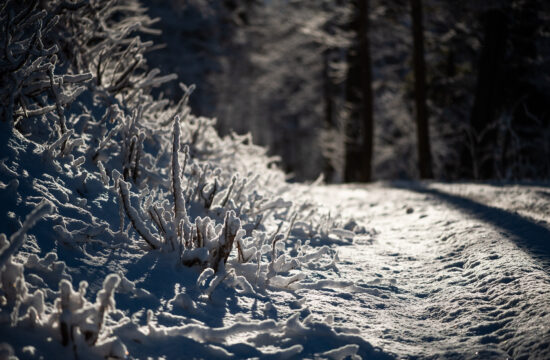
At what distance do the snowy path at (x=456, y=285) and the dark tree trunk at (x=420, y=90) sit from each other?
5.66m

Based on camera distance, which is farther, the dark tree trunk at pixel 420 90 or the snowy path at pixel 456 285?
the dark tree trunk at pixel 420 90

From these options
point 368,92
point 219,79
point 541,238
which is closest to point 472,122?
point 368,92

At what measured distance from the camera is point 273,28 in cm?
3038

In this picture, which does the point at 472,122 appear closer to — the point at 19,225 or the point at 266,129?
the point at 19,225

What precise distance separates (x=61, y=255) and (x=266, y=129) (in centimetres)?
3951

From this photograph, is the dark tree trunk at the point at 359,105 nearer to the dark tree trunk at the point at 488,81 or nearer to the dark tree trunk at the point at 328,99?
the dark tree trunk at the point at 488,81

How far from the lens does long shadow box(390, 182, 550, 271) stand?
7.55 feet

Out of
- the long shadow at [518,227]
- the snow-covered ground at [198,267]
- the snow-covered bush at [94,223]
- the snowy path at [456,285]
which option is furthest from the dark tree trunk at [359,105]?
the snow-covered bush at [94,223]

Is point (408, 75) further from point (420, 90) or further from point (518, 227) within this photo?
point (518, 227)

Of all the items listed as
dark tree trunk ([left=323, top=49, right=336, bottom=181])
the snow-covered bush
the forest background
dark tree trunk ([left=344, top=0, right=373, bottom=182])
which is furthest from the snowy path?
dark tree trunk ([left=323, top=49, right=336, bottom=181])

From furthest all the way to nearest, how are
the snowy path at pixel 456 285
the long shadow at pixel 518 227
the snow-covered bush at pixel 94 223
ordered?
the long shadow at pixel 518 227 < the snowy path at pixel 456 285 < the snow-covered bush at pixel 94 223

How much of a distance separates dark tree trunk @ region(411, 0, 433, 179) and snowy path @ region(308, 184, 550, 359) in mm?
5655

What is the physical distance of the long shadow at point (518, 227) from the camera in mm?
2301

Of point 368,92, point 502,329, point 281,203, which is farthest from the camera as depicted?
point 368,92
